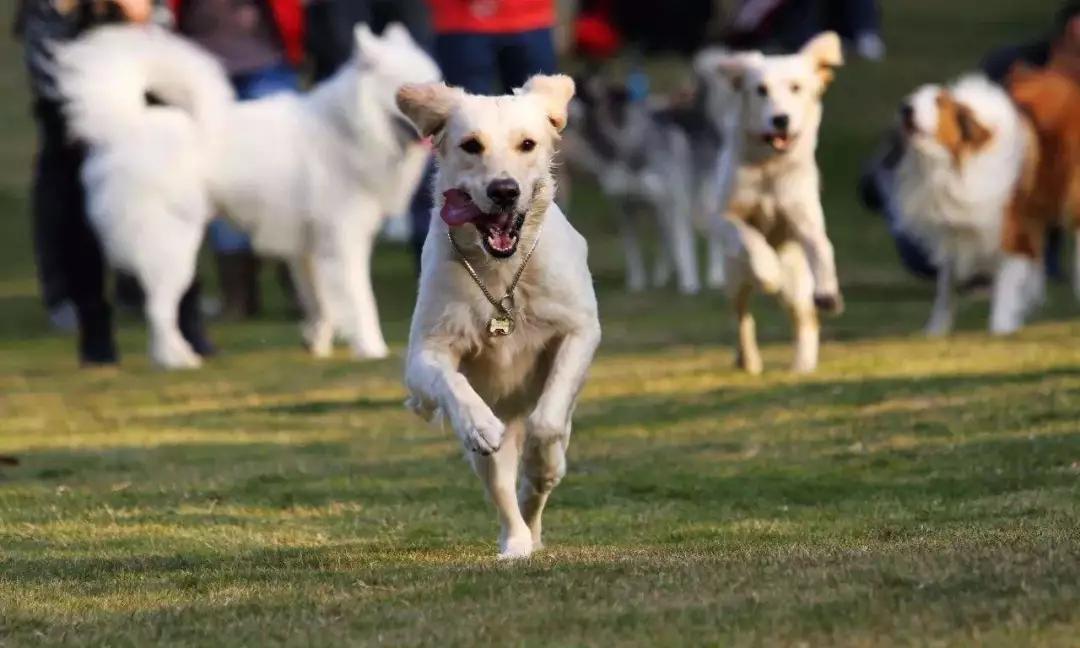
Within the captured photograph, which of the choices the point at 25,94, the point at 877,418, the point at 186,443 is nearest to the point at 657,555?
the point at 877,418

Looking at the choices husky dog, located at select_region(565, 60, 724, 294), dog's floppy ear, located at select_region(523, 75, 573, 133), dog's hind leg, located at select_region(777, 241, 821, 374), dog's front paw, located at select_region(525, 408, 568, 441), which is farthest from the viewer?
husky dog, located at select_region(565, 60, 724, 294)

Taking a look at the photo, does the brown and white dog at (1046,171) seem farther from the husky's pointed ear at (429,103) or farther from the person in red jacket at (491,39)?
the husky's pointed ear at (429,103)

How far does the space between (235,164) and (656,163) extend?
22.2 feet

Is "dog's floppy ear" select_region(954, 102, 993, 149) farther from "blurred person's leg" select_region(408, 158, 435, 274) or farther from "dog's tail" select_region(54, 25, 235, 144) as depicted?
"dog's tail" select_region(54, 25, 235, 144)

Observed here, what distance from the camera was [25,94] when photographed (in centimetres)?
2675

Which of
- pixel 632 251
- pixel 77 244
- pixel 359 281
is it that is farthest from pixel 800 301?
pixel 632 251

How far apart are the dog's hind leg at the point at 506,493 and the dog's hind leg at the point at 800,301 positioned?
4036 mm

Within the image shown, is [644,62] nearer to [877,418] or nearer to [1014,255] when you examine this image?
[1014,255]

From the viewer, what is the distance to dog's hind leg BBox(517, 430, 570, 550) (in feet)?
17.4

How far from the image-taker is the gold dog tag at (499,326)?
5.24 metres

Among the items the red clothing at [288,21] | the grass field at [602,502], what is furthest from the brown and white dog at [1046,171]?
A: the red clothing at [288,21]

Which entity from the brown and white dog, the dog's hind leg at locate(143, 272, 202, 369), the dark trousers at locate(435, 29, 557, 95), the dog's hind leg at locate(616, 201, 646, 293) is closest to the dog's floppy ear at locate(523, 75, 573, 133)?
the dark trousers at locate(435, 29, 557, 95)

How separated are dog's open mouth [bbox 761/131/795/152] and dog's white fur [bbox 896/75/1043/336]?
251cm

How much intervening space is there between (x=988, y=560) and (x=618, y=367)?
5616 millimetres
